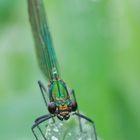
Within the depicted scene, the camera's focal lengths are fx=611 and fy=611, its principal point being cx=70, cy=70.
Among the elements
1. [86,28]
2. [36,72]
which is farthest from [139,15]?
[36,72]

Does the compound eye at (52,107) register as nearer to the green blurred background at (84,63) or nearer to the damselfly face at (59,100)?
the damselfly face at (59,100)

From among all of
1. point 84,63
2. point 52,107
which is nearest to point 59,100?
point 52,107

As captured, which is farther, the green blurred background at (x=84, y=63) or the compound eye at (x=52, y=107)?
the green blurred background at (x=84, y=63)

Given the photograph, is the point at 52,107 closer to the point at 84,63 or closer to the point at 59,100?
the point at 59,100

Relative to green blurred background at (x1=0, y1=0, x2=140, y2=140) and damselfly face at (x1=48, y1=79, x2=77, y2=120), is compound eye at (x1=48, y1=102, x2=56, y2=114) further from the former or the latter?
green blurred background at (x1=0, y1=0, x2=140, y2=140)

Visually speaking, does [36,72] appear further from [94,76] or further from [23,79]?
[94,76]

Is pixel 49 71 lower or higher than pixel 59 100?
higher

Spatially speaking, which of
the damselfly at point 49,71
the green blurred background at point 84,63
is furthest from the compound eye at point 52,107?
the green blurred background at point 84,63
